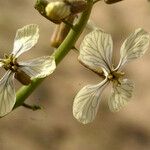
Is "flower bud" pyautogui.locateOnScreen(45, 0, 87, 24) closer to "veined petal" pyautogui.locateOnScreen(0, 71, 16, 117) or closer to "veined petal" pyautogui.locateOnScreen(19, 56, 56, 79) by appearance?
"veined petal" pyautogui.locateOnScreen(19, 56, 56, 79)

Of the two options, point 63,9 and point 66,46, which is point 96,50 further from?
point 63,9

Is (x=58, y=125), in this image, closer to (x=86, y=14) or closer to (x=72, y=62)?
(x=72, y=62)

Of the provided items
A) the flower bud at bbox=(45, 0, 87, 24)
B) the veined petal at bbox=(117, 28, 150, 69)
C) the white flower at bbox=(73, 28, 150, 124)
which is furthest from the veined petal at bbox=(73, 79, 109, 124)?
the flower bud at bbox=(45, 0, 87, 24)

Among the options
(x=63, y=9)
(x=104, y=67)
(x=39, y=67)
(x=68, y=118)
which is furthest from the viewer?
(x=68, y=118)

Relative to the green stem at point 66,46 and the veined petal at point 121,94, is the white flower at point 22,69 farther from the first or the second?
the veined petal at point 121,94

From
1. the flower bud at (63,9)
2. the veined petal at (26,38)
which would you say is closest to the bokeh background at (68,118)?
the veined petal at (26,38)

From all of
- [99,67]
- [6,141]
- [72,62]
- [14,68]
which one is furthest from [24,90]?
[72,62]

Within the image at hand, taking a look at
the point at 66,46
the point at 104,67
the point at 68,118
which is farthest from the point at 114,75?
the point at 68,118
